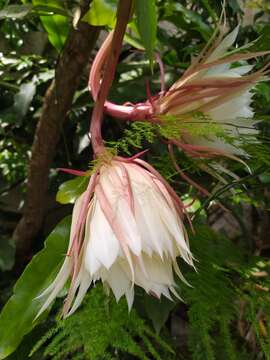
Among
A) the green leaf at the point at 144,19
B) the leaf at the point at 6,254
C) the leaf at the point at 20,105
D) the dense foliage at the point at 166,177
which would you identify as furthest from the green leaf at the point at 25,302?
the leaf at the point at 20,105

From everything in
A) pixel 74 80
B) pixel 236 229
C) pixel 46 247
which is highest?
pixel 74 80

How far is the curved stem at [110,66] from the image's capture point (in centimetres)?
41

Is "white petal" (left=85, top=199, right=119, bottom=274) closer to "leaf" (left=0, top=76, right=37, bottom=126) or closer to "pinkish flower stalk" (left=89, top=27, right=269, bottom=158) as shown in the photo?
"pinkish flower stalk" (left=89, top=27, right=269, bottom=158)

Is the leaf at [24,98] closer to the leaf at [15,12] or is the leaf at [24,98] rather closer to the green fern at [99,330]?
the leaf at [15,12]

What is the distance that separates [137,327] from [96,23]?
0.34 metres

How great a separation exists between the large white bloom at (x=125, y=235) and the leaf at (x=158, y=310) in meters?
0.14

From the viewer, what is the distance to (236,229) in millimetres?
1354

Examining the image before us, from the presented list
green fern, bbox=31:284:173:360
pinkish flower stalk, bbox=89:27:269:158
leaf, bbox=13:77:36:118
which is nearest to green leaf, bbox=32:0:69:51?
leaf, bbox=13:77:36:118

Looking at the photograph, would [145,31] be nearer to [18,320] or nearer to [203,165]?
[203,165]

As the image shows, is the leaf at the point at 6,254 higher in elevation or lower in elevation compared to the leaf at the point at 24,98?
lower

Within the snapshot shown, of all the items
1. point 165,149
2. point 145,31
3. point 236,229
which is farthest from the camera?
point 236,229

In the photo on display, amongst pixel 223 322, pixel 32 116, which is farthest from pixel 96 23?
pixel 32 116

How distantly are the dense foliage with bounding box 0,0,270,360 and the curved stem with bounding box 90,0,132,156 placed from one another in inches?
0.9

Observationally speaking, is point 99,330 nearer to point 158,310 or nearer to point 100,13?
point 158,310
